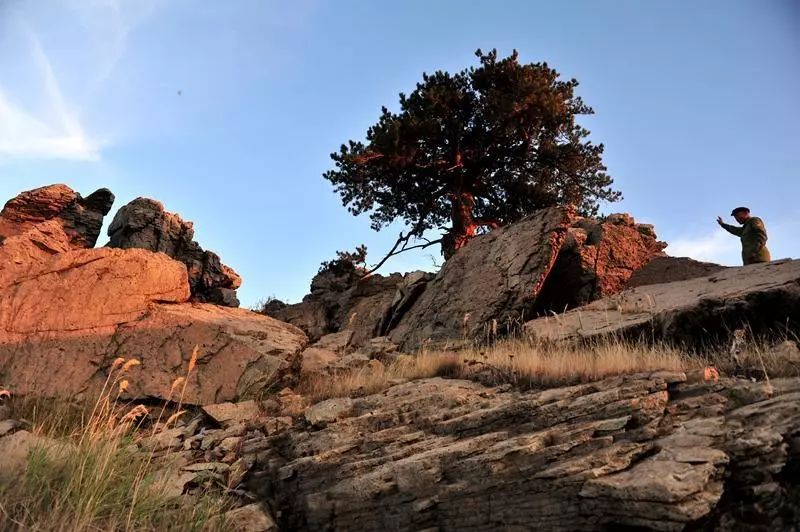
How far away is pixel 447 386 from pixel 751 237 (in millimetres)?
8259

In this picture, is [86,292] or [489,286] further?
[489,286]

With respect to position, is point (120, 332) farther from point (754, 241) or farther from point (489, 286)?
point (754, 241)

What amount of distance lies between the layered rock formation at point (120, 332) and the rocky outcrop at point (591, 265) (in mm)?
5403

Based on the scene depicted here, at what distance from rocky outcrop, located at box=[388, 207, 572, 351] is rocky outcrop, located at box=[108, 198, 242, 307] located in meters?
6.51

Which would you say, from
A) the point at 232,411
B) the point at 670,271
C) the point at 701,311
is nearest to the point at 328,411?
the point at 232,411

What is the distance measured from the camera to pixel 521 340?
940 cm

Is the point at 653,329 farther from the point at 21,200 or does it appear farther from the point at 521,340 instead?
the point at 21,200

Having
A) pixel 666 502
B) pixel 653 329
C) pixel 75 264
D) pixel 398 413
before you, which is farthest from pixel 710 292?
pixel 75 264

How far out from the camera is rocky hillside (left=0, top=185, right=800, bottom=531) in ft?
13.0

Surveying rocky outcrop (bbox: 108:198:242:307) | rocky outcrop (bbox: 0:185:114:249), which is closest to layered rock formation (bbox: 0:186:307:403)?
rocky outcrop (bbox: 0:185:114:249)

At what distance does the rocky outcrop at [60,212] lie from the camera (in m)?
13.0

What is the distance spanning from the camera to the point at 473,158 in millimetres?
17891

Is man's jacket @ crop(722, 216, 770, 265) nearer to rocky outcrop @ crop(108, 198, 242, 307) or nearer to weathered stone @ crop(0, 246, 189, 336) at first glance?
weathered stone @ crop(0, 246, 189, 336)

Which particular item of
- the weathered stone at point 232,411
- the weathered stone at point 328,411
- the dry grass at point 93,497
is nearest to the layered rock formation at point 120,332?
the weathered stone at point 232,411
